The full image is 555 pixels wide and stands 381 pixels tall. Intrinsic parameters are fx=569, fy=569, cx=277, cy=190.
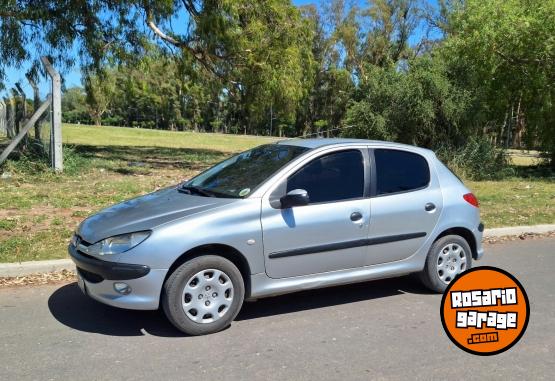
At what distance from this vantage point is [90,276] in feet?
15.7

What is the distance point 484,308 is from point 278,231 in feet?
6.16

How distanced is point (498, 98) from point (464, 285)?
1628 cm

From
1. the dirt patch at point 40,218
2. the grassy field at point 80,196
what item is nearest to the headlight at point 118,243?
the grassy field at point 80,196

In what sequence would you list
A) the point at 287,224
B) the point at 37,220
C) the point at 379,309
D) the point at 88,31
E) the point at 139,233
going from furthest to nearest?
1. the point at 88,31
2. the point at 37,220
3. the point at 379,309
4. the point at 287,224
5. the point at 139,233

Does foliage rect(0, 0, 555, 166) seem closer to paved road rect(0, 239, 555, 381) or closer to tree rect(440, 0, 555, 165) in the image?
tree rect(440, 0, 555, 165)

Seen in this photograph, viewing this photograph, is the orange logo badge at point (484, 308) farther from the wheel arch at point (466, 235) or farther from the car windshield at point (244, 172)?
the car windshield at point (244, 172)

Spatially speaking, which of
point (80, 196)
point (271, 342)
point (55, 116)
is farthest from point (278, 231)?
point (55, 116)

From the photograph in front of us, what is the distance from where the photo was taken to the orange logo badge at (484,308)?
3.73 meters

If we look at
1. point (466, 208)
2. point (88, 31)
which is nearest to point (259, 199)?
point (466, 208)

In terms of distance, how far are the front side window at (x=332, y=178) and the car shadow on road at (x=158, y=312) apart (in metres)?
1.12

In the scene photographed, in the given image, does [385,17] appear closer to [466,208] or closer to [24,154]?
[24,154]

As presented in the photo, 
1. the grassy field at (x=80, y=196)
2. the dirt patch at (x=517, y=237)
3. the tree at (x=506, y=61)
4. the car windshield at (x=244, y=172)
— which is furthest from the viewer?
the tree at (x=506, y=61)

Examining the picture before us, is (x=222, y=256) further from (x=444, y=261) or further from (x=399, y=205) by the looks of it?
(x=444, y=261)

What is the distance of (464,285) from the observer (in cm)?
387
